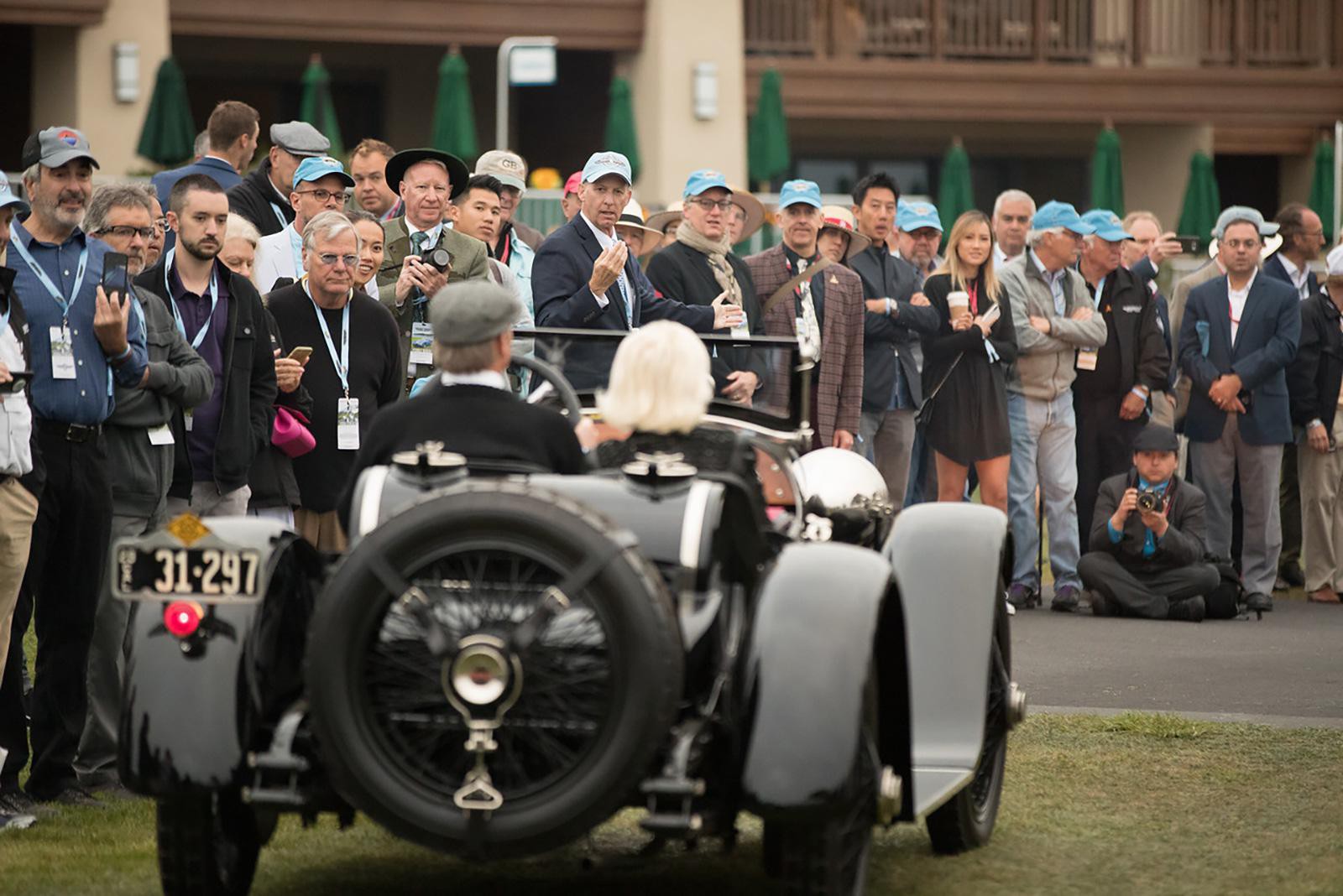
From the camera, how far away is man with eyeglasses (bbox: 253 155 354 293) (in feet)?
30.4

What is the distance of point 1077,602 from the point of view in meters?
12.3

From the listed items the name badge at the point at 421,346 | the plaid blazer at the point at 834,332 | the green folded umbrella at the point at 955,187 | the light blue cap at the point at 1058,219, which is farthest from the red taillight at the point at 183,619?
the green folded umbrella at the point at 955,187

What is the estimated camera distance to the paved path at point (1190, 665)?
8.98 meters

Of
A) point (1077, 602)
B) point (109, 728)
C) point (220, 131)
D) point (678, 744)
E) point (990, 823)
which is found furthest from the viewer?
point (1077, 602)

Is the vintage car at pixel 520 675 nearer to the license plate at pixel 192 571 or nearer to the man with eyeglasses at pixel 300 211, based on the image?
the license plate at pixel 192 571

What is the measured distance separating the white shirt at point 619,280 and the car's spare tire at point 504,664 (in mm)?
4482

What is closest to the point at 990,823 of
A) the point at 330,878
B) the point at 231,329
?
the point at 330,878

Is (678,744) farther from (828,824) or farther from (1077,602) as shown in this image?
(1077,602)

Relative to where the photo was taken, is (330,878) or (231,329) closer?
(330,878)

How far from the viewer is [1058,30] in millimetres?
29000

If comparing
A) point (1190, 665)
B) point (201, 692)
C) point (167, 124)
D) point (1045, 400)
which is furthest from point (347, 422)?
point (167, 124)

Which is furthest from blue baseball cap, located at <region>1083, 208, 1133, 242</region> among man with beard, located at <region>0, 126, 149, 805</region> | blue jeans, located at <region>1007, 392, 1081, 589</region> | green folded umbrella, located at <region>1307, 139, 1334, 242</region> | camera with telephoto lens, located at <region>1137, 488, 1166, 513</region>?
green folded umbrella, located at <region>1307, 139, 1334, 242</region>

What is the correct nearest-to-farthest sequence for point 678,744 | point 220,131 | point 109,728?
point 678,744 < point 109,728 < point 220,131

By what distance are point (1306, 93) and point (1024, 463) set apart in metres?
18.9
